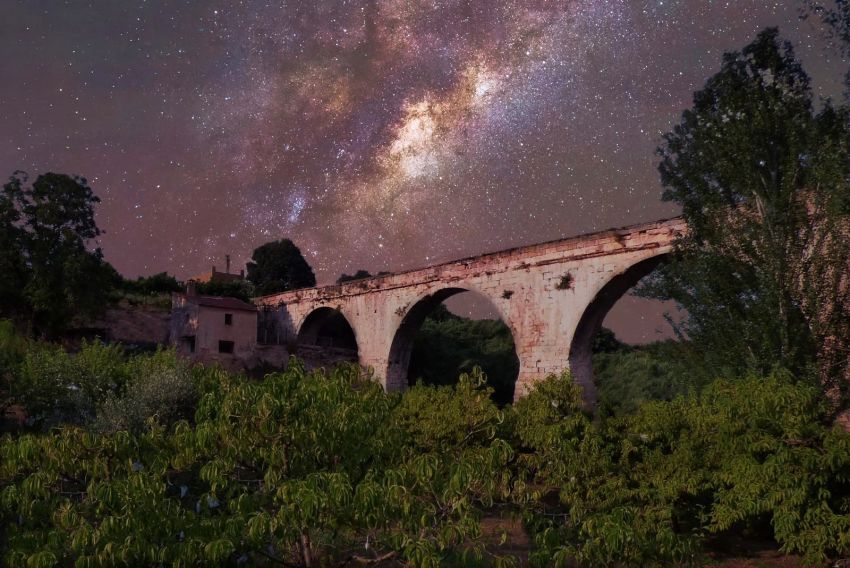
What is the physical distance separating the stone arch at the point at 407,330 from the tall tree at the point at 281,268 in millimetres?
24230

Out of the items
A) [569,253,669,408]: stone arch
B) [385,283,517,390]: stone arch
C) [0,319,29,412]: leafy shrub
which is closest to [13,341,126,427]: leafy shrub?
[0,319,29,412]: leafy shrub

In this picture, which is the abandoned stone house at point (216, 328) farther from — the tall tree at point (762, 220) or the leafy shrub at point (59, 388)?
the tall tree at point (762, 220)

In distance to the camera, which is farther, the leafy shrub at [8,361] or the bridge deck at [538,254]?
the bridge deck at [538,254]

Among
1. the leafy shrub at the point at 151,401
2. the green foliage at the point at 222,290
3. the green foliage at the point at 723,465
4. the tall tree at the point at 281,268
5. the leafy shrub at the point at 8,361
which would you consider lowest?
the green foliage at the point at 723,465

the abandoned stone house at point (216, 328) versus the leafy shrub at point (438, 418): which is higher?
the abandoned stone house at point (216, 328)

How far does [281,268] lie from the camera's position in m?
50.5

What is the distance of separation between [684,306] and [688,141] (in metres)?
3.52

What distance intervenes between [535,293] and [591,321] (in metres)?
1.90

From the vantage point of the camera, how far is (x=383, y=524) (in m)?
5.48

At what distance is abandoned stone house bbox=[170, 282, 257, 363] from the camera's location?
1165 inches

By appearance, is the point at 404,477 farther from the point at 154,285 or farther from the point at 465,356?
the point at 154,285

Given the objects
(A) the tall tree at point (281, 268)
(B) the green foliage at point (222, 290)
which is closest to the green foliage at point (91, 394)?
(B) the green foliage at point (222, 290)

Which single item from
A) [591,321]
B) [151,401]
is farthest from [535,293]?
[151,401]

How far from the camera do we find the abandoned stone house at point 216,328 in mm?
29594
